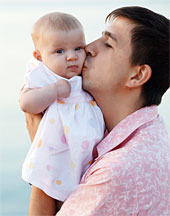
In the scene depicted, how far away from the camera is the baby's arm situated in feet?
5.21

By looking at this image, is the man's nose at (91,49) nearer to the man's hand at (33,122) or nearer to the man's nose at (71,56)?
the man's nose at (71,56)

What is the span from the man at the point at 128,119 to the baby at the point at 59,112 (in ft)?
0.21

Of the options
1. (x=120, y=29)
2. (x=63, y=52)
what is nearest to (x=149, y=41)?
(x=120, y=29)

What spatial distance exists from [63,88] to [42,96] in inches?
3.8

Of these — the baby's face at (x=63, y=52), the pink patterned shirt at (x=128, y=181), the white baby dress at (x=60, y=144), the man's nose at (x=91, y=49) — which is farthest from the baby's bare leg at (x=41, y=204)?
the man's nose at (x=91, y=49)

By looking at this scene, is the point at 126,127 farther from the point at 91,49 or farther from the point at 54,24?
the point at 54,24

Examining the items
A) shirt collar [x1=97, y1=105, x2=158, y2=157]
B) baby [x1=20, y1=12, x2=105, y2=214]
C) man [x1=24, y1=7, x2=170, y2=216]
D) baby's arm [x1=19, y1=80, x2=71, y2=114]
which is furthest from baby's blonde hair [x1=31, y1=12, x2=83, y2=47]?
shirt collar [x1=97, y1=105, x2=158, y2=157]

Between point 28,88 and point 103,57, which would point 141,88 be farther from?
point 28,88

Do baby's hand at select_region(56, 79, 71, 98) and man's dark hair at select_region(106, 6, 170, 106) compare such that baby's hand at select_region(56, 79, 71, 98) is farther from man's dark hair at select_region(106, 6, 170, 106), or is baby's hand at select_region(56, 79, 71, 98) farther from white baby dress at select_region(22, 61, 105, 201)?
man's dark hair at select_region(106, 6, 170, 106)

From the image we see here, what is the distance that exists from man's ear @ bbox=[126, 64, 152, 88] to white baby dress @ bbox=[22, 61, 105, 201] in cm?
24

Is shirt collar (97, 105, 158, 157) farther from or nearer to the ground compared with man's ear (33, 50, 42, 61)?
nearer to the ground

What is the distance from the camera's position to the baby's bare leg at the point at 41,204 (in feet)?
5.38

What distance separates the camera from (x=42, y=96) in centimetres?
158

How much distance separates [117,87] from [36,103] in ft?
1.26
